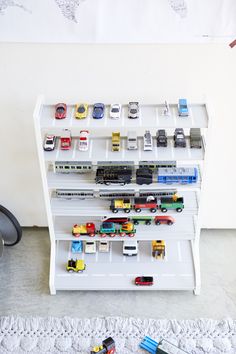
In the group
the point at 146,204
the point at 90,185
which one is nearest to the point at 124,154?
the point at 90,185

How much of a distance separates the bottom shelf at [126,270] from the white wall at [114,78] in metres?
0.67

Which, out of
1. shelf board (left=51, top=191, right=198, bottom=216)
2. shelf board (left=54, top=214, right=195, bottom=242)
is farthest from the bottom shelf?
shelf board (left=51, top=191, right=198, bottom=216)

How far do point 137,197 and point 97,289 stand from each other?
601mm

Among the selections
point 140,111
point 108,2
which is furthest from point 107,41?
point 140,111

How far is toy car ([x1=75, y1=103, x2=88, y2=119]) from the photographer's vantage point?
9.44ft

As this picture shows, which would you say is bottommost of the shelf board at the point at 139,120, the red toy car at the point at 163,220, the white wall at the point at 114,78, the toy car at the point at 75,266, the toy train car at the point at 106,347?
the toy train car at the point at 106,347

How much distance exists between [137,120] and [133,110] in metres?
0.06

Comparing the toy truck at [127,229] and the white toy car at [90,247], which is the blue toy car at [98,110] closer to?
the toy truck at [127,229]

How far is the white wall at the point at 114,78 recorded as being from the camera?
291cm

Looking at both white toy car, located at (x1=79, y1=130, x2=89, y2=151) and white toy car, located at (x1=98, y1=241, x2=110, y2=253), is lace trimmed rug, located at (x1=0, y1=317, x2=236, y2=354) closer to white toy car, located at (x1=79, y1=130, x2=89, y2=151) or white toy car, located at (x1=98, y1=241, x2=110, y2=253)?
white toy car, located at (x1=98, y1=241, x2=110, y2=253)

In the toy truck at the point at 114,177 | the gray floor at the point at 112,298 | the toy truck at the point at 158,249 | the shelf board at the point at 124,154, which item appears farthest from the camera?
the toy truck at the point at 158,249

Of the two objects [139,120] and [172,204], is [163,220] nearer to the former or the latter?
[172,204]

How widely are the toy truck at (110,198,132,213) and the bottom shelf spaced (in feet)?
1.33

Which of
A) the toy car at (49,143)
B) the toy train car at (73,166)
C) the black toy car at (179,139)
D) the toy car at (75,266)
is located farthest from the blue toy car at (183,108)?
the toy car at (75,266)
